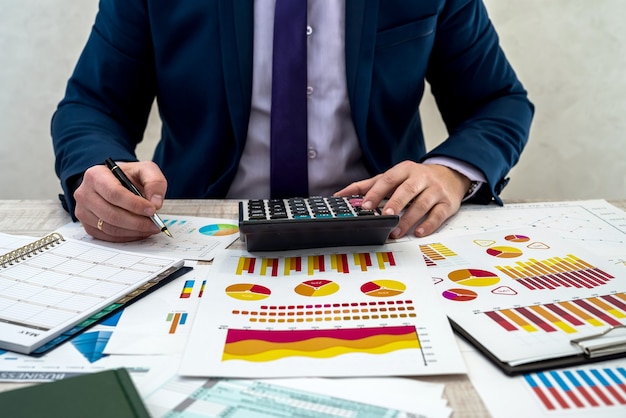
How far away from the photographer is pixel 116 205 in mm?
661

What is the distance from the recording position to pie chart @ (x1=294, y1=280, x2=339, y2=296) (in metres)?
0.54

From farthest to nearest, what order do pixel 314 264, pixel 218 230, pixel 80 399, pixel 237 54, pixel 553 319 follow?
1. pixel 237 54
2. pixel 218 230
3. pixel 314 264
4. pixel 553 319
5. pixel 80 399

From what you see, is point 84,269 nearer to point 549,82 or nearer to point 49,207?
point 49,207

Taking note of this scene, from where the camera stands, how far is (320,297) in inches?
20.7

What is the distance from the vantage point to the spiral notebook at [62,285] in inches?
18.5

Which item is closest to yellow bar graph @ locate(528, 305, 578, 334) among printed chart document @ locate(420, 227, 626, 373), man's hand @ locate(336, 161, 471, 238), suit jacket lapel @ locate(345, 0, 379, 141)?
printed chart document @ locate(420, 227, 626, 373)

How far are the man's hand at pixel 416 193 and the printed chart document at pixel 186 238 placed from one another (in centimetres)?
15

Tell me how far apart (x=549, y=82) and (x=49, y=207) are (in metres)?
1.27

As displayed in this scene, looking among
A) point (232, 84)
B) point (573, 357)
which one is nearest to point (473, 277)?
point (573, 357)

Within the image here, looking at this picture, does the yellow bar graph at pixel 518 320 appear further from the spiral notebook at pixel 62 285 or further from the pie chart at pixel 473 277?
the spiral notebook at pixel 62 285

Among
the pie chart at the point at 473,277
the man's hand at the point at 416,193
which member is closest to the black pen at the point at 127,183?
the man's hand at the point at 416,193

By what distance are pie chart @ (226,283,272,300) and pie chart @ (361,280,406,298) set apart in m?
0.09

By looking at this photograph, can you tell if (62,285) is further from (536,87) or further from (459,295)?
(536,87)

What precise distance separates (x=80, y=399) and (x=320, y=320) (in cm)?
19
